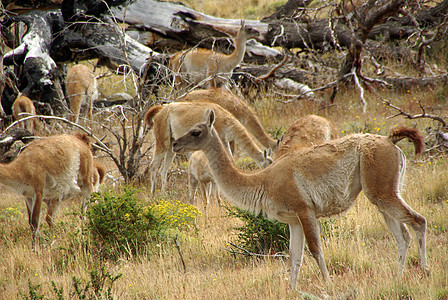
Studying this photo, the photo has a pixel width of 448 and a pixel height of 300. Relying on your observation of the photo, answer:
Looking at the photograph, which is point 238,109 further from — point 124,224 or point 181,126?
point 124,224

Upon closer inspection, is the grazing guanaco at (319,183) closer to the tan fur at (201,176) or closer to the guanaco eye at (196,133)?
the guanaco eye at (196,133)

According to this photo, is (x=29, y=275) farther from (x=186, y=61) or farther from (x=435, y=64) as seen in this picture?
(x=435, y=64)

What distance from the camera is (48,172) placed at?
26.0ft

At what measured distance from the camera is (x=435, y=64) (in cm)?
1567

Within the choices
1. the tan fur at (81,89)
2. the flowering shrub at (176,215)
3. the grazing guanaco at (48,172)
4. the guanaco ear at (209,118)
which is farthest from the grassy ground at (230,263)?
the tan fur at (81,89)

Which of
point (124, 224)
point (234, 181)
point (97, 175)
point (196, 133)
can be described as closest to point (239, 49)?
point (97, 175)

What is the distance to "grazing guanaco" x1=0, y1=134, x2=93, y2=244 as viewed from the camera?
24.7 feet

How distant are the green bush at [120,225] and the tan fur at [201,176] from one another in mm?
1681

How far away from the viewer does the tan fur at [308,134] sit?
715 centimetres

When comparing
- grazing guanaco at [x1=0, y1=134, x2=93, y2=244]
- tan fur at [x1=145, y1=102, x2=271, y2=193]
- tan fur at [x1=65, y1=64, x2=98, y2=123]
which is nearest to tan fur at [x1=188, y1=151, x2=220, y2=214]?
tan fur at [x1=145, y1=102, x2=271, y2=193]

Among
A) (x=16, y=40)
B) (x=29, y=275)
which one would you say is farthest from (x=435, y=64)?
(x=29, y=275)

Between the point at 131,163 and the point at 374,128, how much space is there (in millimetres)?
5493

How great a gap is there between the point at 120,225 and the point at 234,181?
265 cm

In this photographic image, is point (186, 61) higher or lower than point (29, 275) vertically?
higher
